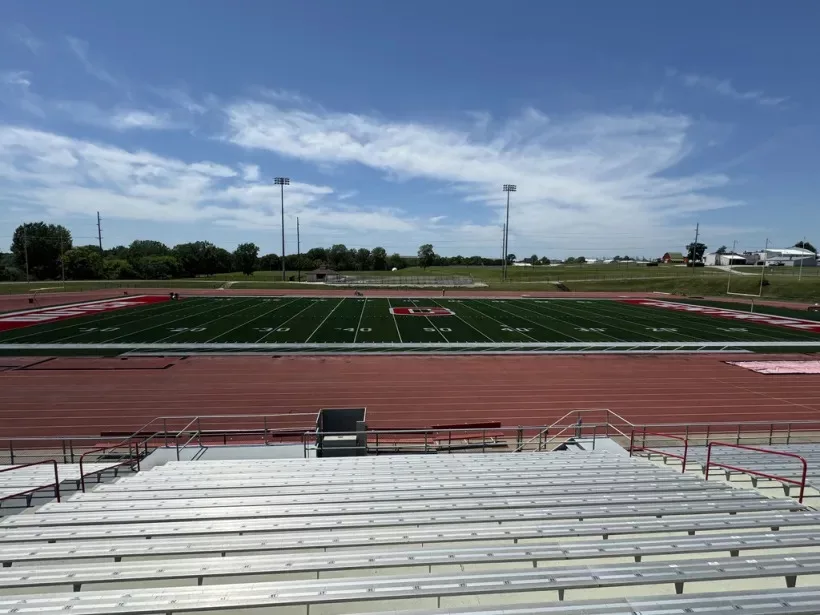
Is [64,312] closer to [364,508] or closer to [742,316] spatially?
[364,508]

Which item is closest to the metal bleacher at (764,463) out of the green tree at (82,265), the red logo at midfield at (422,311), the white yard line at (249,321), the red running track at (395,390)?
the red running track at (395,390)

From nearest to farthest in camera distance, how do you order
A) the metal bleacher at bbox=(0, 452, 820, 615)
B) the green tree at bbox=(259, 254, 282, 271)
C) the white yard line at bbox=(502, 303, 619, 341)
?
1. the metal bleacher at bbox=(0, 452, 820, 615)
2. the white yard line at bbox=(502, 303, 619, 341)
3. the green tree at bbox=(259, 254, 282, 271)

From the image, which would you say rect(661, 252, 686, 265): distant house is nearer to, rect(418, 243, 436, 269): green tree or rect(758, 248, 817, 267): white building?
rect(758, 248, 817, 267): white building

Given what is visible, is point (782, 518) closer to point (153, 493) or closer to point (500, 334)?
point (153, 493)

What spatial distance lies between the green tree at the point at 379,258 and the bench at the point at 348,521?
144 m

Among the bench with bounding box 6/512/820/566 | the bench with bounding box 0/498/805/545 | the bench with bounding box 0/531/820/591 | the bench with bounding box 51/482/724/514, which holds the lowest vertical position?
the bench with bounding box 51/482/724/514

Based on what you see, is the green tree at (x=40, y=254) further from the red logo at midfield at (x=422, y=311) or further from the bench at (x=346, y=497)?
the bench at (x=346, y=497)

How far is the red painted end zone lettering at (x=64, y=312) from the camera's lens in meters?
32.6

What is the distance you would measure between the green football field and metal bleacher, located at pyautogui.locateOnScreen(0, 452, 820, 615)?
18548 millimetres

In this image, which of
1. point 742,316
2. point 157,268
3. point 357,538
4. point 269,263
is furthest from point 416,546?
point 269,263

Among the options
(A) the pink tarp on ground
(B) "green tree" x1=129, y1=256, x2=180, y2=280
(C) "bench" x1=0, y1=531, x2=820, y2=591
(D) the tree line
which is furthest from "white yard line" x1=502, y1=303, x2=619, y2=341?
(B) "green tree" x1=129, y1=256, x2=180, y2=280

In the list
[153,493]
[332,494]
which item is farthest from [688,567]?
[153,493]

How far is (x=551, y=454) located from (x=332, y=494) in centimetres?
554

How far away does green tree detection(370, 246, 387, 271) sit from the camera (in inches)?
5861
